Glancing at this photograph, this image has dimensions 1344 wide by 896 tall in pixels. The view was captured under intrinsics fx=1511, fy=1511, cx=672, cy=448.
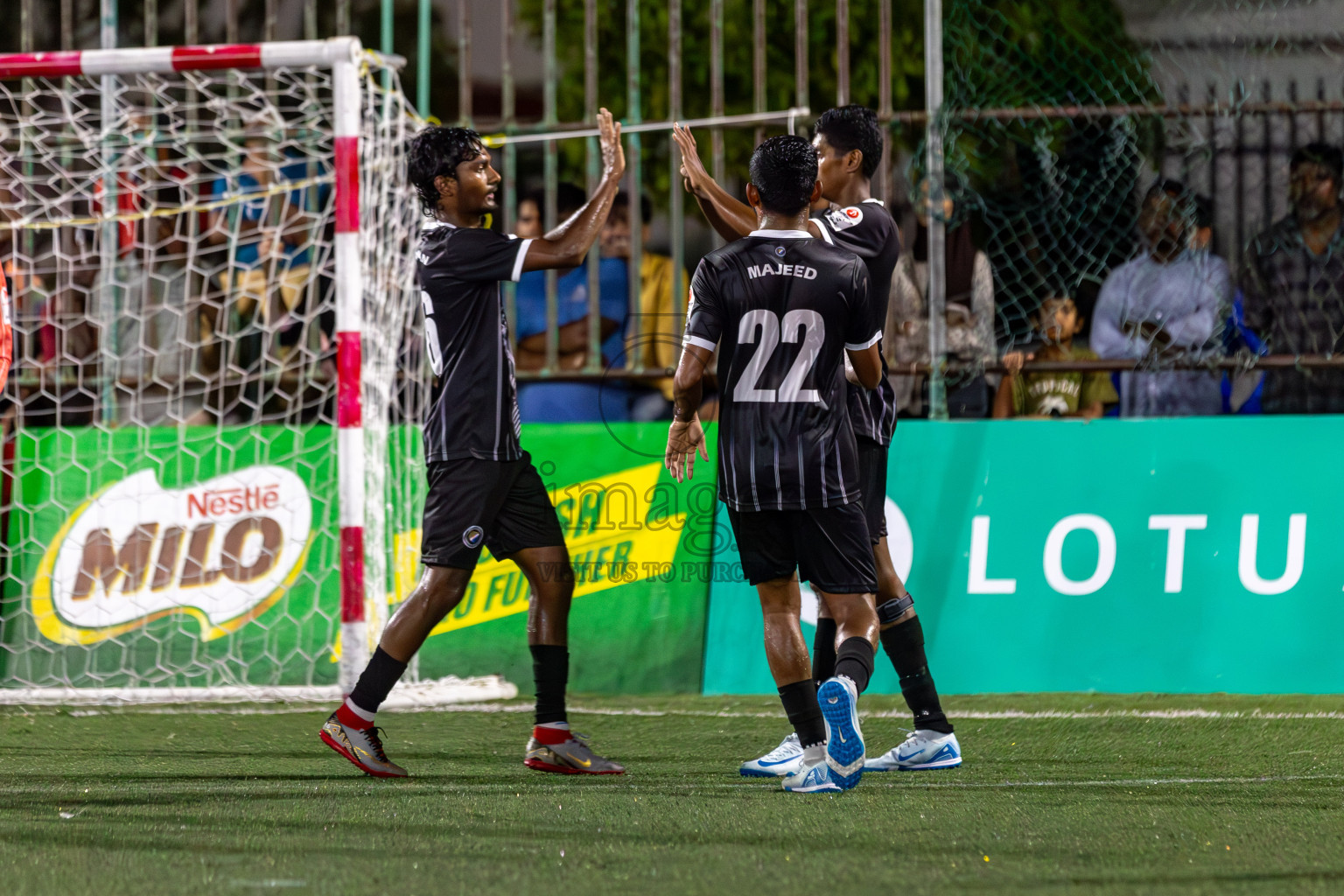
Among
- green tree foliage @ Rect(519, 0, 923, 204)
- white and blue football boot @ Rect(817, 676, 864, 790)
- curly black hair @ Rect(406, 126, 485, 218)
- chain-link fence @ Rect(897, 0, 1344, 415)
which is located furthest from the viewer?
green tree foliage @ Rect(519, 0, 923, 204)

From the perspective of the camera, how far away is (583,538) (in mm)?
6734

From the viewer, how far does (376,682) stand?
15.1ft

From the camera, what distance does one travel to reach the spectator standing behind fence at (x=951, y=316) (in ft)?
23.1

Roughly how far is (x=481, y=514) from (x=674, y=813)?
1.23m

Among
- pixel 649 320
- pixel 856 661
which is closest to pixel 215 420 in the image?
pixel 649 320

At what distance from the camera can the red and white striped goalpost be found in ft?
19.9

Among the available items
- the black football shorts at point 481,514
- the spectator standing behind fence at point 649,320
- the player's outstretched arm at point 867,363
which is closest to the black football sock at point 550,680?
the black football shorts at point 481,514

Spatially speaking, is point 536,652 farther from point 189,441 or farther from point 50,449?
point 50,449

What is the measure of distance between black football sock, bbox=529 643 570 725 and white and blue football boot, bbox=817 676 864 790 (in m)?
0.95

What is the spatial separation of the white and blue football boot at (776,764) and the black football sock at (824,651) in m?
0.28

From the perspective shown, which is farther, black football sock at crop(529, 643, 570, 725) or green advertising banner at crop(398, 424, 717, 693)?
green advertising banner at crop(398, 424, 717, 693)

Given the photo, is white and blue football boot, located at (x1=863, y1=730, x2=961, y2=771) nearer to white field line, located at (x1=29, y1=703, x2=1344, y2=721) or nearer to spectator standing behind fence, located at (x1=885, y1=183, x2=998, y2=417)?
white field line, located at (x1=29, y1=703, x2=1344, y2=721)

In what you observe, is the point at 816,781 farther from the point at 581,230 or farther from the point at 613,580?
the point at 613,580

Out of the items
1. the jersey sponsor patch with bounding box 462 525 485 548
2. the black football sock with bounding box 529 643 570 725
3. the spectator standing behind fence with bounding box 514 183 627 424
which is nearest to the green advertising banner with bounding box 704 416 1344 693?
the spectator standing behind fence with bounding box 514 183 627 424
